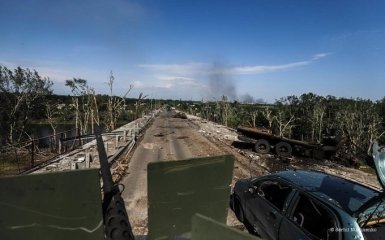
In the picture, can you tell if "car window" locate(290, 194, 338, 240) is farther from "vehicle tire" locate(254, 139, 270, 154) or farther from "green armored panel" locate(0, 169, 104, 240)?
"vehicle tire" locate(254, 139, 270, 154)

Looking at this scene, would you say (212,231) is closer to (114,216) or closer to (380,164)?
(114,216)

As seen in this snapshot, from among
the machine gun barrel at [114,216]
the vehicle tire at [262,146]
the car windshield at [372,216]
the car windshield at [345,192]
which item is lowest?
the vehicle tire at [262,146]

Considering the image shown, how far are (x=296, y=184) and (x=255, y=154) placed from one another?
14840 millimetres

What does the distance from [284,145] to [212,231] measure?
65.6 ft

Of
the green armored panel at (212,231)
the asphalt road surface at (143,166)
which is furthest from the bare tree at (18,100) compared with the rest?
the green armored panel at (212,231)

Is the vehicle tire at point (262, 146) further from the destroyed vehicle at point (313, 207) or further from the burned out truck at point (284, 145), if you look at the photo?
the destroyed vehicle at point (313, 207)

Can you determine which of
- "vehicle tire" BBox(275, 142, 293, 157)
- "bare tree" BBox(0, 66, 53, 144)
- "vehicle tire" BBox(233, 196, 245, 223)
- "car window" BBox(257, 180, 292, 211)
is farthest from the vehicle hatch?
"bare tree" BBox(0, 66, 53, 144)

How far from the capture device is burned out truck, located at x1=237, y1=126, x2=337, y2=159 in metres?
19.7

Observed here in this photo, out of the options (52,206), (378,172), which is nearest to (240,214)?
(378,172)

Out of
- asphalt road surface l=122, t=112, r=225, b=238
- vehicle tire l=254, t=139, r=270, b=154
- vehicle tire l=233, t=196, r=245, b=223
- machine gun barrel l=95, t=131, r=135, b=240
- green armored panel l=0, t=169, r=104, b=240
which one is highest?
green armored panel l=0, t=169, r=104, b=240

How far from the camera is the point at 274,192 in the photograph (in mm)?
6680

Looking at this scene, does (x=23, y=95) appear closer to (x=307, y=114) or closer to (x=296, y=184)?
(x=296, y=184)

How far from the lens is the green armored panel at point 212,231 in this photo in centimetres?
175

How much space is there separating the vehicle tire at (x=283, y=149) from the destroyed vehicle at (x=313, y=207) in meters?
14.0
